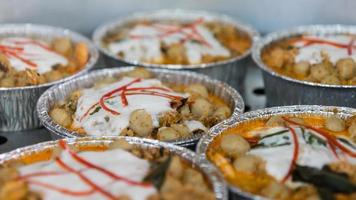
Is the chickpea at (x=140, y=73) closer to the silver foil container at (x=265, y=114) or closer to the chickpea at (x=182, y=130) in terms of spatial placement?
the chickpea at (x=182, y=130)

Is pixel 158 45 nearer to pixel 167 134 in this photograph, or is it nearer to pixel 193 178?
pixel 167 134

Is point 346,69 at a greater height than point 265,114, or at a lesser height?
greater

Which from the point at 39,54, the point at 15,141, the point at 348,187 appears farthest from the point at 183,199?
the point at 39,54

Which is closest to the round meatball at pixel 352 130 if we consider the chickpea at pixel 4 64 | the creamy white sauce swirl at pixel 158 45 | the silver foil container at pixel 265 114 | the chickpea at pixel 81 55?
the silver foil container at pixel 265 114

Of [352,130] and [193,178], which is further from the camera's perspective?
[352,130]

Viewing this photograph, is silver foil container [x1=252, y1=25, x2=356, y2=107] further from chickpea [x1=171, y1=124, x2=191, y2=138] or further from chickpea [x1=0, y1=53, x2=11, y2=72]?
chickpea [x1=0, y1=53, x2=11, y2=72]

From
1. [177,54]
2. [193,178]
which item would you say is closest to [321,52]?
[177,54]

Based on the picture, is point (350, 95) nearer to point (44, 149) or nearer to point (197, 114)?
point (197, 114)

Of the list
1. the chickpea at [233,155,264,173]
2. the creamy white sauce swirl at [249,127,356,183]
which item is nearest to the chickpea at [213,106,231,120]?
the creamy white sauce swirl at [249,127,356,183]
